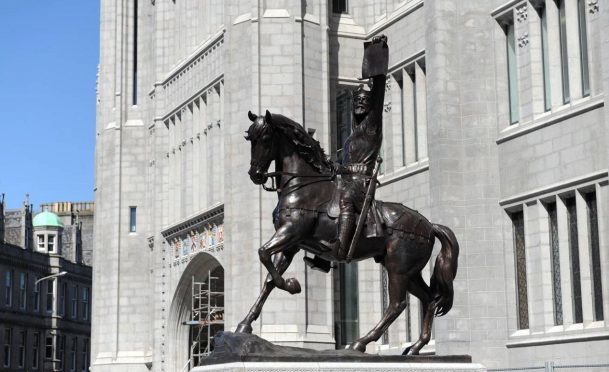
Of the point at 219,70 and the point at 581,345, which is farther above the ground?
the point at 219,70

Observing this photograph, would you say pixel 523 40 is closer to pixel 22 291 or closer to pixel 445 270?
pixel 445 270

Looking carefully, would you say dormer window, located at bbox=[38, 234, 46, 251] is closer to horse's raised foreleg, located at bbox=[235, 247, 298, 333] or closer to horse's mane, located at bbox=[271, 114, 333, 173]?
horse's mane, located at bbox=[271, 114, 333, 173]

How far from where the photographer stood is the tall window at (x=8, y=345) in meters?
79.6

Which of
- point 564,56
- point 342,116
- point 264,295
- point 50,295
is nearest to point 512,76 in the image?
point 564,56

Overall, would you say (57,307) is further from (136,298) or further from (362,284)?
(362,284)

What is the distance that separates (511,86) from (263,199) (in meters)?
8.45

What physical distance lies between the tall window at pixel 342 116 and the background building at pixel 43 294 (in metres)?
41.4

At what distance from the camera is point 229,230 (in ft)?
121

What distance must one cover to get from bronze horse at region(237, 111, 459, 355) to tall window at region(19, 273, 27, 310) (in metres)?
69.2

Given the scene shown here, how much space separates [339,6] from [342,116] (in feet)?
11.9

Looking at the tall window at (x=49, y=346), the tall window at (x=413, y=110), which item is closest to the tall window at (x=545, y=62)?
the tall window at (x=413, y=110)

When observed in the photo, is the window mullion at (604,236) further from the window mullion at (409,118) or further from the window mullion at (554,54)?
the window mullion at (409,118)

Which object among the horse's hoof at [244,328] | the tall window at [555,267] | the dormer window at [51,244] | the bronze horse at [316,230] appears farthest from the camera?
the dormer window at [51,244]

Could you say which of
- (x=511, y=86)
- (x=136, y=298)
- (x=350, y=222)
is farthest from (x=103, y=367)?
(x=350, y=222)
